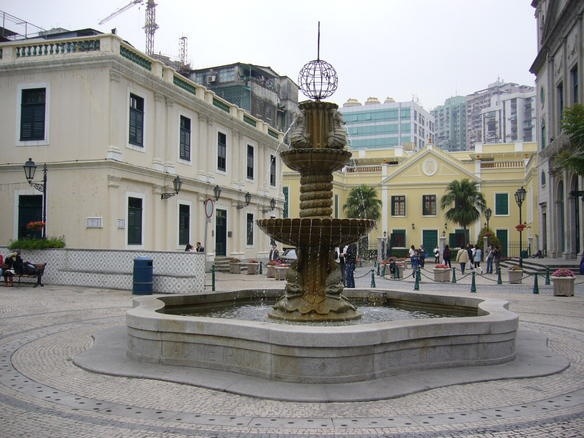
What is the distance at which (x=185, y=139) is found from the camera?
1094 inches

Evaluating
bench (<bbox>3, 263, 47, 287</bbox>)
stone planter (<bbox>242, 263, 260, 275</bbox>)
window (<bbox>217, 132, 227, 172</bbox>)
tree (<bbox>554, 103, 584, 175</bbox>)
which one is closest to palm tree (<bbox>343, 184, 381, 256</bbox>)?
window (<bbox>217, 132, 227, 172</bbox>)

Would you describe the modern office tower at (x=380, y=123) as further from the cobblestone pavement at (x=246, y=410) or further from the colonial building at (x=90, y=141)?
the cobblestone pavement at (x=246, y=410)

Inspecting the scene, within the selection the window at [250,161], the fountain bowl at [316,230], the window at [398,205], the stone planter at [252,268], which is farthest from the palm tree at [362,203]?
the fountain bowl at [316,230]

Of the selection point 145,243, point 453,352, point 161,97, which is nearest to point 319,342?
point 453,352

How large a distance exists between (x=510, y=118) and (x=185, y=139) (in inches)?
4502

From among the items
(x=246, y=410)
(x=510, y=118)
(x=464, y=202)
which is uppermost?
(x=510, y=118)

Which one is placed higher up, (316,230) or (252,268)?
(316,230)

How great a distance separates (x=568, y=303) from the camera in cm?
1623

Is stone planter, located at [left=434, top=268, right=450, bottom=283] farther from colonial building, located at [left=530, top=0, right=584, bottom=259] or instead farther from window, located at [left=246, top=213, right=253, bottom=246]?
window, located at [left=246, top=213, right=253, bottom=246]

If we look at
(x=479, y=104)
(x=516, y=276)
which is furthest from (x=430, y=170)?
(x=479, y=104)

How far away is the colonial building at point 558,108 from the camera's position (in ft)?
101

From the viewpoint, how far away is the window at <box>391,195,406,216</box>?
181ft

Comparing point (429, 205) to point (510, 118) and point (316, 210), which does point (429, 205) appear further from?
point (510, 118)

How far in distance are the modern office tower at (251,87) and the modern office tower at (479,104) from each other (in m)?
97.2
